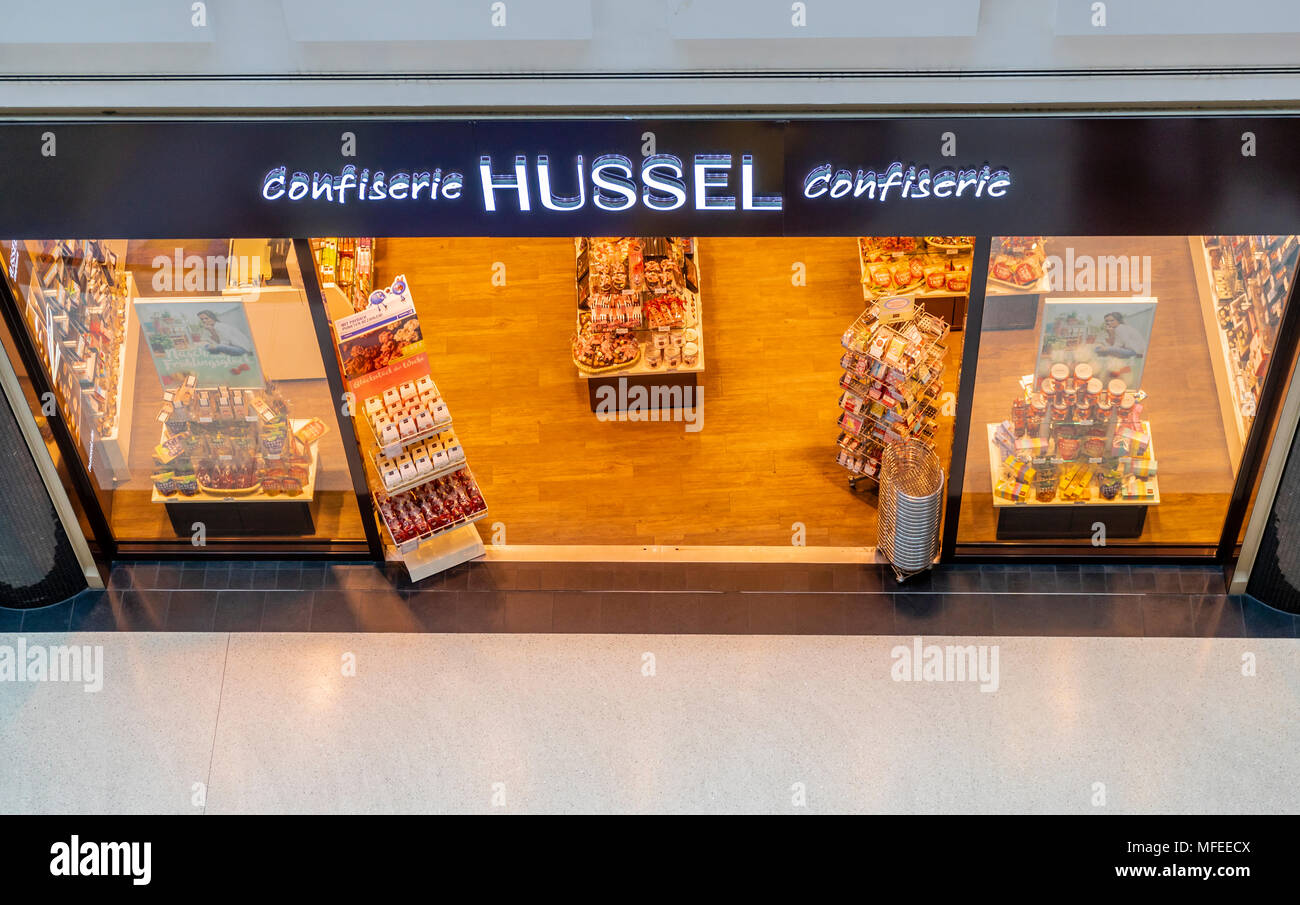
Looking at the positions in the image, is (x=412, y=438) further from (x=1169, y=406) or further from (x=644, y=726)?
(x=1169, y=406)

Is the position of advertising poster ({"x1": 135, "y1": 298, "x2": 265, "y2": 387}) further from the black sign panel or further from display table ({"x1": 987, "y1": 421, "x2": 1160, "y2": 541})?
display table ({"x1": 987, "y1": 421, "x2": 1160, "y2": 541})

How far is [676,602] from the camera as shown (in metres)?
9.27

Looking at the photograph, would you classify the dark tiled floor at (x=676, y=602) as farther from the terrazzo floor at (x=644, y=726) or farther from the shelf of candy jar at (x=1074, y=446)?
the shelf of candy jar at (x=1074, y=446)

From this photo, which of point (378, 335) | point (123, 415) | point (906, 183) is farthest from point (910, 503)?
point (123, 415)

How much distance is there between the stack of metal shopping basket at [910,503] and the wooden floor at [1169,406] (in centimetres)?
38

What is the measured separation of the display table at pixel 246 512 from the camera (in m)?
9.56

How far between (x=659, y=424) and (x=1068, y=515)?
3.06 m

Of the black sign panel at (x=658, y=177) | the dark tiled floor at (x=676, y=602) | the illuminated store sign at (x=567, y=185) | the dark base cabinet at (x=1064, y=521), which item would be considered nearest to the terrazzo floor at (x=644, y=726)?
the dark tiled floor at (x=676, y=602)

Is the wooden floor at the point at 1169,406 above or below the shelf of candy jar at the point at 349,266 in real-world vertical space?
below

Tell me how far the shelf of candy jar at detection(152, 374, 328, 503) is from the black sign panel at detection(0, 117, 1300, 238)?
73.9 inches
